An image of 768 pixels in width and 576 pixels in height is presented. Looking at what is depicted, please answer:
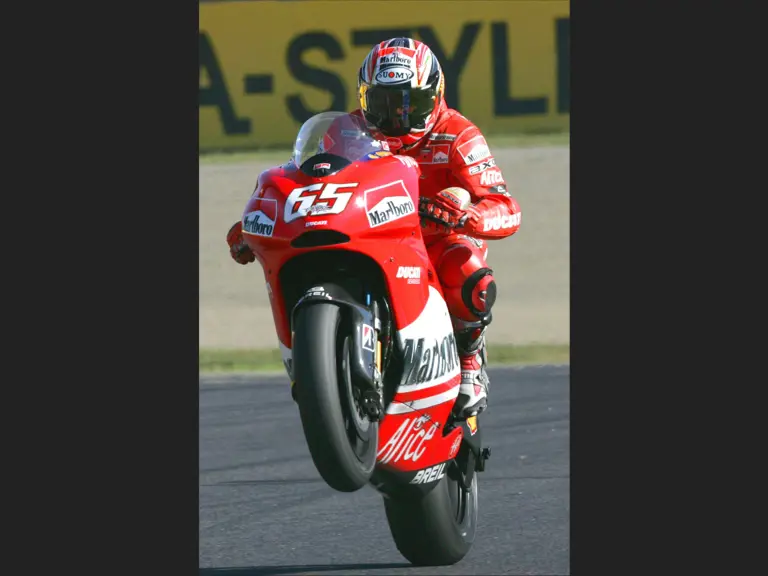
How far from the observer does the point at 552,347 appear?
11211mm

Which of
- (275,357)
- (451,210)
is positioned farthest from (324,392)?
(275,357)

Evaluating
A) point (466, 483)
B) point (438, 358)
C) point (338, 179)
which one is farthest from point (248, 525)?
point (338, 179)

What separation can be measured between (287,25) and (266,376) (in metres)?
3.53

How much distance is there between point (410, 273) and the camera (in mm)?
4680

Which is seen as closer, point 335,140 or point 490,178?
point 335,140

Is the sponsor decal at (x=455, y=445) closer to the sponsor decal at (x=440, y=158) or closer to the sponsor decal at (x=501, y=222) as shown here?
the sponsor decal at (x=501, y=222)

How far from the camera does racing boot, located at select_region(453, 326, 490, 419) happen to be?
5.27 m

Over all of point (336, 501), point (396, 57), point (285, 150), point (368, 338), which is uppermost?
point (396, 57)

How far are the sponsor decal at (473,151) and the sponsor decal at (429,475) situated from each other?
1.17m

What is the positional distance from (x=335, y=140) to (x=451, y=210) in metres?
0.48

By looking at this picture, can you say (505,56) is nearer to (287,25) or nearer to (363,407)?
(287,25)

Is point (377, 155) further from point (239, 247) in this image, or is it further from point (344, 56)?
point (344, 56)

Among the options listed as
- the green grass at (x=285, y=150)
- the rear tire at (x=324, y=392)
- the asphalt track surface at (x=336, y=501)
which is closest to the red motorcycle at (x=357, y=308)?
the rear tire at (x=324, y=392)

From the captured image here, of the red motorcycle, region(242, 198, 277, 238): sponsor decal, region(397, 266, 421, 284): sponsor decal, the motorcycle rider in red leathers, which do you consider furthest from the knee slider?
region(242, 198, 277, 238): sponsor decal
